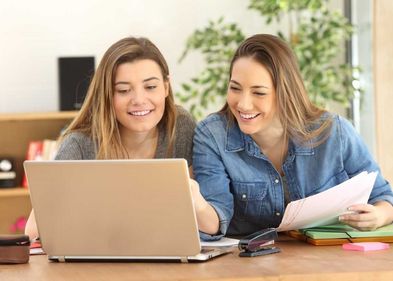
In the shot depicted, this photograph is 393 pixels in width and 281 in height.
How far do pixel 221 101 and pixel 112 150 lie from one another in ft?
9.45

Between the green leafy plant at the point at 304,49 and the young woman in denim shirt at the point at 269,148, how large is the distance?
2.44 m

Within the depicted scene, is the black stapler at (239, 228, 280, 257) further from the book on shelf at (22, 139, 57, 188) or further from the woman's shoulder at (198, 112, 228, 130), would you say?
the book on shelf at (22, 139, 57, 188)

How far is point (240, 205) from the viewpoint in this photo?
2.71 meters

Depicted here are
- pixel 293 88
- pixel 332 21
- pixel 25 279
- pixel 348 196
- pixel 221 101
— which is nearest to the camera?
pixel 25 279

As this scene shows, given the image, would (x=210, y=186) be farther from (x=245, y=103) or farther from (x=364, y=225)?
(x=364, y=225)

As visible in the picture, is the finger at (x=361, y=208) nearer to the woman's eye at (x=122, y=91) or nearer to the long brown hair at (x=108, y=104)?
the long brown hair at (x=108, y=104)

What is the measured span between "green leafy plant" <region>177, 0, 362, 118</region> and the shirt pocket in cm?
252

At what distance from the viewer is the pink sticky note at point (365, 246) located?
2.29m

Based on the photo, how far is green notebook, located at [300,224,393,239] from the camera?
94.6 inches

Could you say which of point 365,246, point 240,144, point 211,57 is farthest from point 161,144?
point 211,57

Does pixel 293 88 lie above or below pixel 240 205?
above

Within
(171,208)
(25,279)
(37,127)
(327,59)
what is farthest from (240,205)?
(37,127)

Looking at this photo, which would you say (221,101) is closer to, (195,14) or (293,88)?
(195,14)

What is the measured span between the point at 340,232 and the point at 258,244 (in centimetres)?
29
